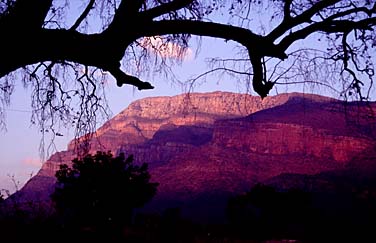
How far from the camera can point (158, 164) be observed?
13725 cm

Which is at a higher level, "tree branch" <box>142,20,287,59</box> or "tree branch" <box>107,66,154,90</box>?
"tree branch" <box>142,20,287,59</box>

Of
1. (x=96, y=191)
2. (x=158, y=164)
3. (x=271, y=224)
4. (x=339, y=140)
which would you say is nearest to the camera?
(x=96, y=191)

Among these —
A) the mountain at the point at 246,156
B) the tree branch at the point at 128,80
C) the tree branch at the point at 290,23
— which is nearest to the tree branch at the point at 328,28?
the tree branch at the point at 290,23

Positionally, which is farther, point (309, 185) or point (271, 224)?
point (309, 185)

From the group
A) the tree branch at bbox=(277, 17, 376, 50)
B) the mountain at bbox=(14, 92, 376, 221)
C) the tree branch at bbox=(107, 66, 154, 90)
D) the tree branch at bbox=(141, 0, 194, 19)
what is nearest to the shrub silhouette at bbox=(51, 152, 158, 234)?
the tree branch at bbox=(107, 66, 154, 90)

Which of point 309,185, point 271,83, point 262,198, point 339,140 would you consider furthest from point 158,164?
point 271,83

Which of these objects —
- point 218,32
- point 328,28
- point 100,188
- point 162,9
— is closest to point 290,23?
point 328,28

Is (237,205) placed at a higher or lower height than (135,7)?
lower

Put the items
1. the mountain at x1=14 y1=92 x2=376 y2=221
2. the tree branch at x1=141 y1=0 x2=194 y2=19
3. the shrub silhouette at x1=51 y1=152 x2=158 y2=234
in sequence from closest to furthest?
the tree branch at x1=141 y1=0 x2=194 y2=19 < the shrub silhouette at x1=51 y1=152 x2=158 y2=234 < the mountain at x1=14 y1=92 x2=376 y2=221

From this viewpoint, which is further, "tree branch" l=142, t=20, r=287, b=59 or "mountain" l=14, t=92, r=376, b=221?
"mountain" l=14, t=92, r=376, b=221

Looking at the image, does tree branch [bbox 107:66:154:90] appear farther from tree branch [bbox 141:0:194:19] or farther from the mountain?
the mountain

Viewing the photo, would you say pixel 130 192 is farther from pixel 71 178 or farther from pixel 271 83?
pixel 271 83

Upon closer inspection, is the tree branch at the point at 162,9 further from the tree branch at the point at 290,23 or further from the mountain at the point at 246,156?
the mountain at the point at 246,156

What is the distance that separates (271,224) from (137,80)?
80.5ft
